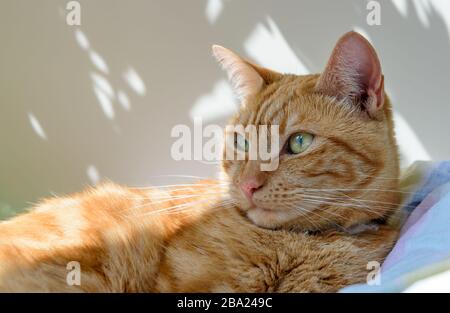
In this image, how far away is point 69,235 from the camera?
1263 millimetres

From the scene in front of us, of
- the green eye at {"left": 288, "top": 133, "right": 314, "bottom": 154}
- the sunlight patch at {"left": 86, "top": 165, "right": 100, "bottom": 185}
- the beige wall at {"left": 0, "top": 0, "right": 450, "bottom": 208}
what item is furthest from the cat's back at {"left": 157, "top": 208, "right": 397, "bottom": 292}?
the sunlight patch at {"left": 86, "top": 165, "right": 100, "bottom": 185}

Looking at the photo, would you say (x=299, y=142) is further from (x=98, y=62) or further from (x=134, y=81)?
(x=98, y=62)

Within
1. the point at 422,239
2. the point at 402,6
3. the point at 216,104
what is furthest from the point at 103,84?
the point at 422,239

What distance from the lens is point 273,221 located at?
4.07ft

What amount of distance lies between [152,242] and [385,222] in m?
0.61

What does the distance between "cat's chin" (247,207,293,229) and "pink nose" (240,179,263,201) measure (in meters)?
0.04

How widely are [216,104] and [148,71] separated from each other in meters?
0.36

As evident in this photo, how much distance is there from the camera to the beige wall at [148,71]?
2.12 meters

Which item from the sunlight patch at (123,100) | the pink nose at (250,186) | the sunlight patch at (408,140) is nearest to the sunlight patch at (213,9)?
the sunlight patch at (123,100)

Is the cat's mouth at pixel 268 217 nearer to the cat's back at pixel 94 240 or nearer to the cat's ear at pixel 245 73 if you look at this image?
the cat's back at pixel 94 240

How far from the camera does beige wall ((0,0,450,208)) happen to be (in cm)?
212

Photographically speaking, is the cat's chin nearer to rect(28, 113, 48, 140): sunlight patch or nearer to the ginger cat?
the ginger cat

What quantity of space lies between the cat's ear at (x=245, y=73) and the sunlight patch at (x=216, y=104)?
0.73 meters
